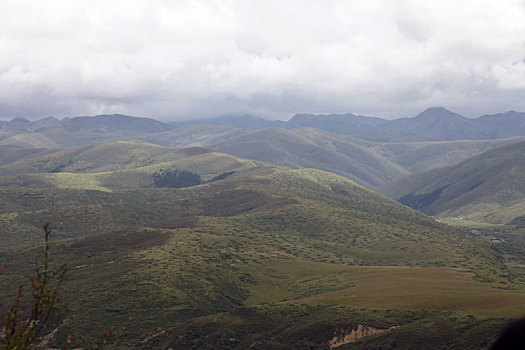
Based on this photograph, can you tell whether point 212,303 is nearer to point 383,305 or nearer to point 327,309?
point 327,309

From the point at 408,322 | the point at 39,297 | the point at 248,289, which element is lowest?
the point at 248,289

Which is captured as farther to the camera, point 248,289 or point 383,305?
point 248,289

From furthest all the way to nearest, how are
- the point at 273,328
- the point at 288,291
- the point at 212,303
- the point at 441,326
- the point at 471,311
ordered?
the point at 288,291 < the point at 212,303 < the point at 273,328 < the point at 471,311 < the point at 441,326

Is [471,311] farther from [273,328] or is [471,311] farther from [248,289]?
[248,289]

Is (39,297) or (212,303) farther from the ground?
(39,297)

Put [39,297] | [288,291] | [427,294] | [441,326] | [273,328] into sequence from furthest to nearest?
[288,291] < [427,294] < [273,328] < [441,326] < [39,297]

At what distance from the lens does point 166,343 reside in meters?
141

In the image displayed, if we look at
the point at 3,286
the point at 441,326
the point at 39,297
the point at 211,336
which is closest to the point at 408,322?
the point at 441,326

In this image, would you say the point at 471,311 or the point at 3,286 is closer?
the point at 471,311

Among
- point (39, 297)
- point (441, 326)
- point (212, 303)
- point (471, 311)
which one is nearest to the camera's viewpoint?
point (39, 297)

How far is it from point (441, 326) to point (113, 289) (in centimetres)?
11417

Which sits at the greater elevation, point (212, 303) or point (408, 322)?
point (408, 322)

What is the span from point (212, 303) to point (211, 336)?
1647 inches

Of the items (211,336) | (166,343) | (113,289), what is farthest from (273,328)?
(113,289)
